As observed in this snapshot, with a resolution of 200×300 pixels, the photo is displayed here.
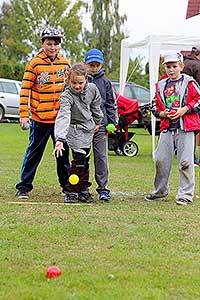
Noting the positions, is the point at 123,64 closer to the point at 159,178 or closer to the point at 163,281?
the point at 159,178

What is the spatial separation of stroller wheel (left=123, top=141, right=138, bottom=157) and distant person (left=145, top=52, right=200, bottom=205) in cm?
683

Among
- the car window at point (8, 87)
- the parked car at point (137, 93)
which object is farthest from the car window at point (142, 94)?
the car window at point (8, 87)

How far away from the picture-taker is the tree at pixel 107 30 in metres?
56.6

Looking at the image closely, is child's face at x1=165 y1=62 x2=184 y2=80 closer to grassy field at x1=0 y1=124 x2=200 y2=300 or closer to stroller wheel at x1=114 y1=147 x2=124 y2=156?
grassy field at x1=0 y1=124 x2=200 y2=300

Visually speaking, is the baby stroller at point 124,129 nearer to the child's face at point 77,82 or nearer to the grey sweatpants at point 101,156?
the grey sweatpants at point 101,156

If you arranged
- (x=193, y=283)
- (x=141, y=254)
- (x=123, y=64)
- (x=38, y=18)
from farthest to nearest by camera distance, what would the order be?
(x=38, y=18) → (x=123, y=64) → (x=141, y=254) → (x=193, y=283)

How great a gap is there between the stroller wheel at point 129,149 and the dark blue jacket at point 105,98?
6715 millimetres

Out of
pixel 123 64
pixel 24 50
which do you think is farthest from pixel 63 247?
pixel 24 50

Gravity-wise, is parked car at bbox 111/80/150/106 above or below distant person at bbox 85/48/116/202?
below

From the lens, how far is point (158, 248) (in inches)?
234

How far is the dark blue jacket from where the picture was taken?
27.9 feet

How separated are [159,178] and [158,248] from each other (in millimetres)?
2630

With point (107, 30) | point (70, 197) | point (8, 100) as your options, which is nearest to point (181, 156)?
point (70, 197)

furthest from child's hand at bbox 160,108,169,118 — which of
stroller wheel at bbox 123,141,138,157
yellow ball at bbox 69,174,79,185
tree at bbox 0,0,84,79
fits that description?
tree at bbox 0,0,84,79
